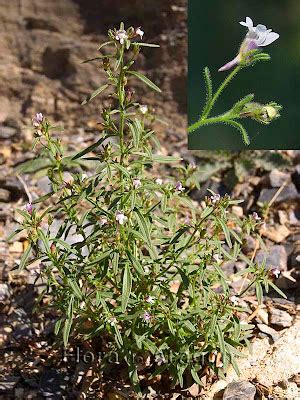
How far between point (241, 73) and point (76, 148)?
71.8 inches

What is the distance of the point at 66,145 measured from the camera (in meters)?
5.55

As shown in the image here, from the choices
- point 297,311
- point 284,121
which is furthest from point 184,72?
point 297,311

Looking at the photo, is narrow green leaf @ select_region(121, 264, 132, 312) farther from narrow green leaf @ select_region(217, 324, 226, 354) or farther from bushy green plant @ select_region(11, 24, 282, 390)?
narrow green leaf @ select_region(217, 324, 226, 354)

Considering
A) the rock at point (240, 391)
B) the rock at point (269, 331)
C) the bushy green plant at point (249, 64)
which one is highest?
the bushy green plant at point (249, 64)

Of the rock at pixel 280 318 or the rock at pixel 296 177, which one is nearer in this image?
the rock at pixel 280 318

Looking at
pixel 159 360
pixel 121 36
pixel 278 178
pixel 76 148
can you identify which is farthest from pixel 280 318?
pixel 76 148

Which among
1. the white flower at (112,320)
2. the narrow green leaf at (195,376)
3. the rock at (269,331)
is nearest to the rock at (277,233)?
the rock at (269,331)

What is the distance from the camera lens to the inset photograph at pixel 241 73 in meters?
3.72

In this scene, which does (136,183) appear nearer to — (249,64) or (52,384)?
(249,64)

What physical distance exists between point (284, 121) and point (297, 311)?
1.05m

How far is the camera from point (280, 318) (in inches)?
140

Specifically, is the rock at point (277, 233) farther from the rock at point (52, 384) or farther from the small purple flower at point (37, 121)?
the small purple flower at point (37, 121)

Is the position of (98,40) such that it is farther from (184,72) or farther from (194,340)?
(194,340)

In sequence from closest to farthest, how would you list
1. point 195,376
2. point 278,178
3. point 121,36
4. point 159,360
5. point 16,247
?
1. point 121,36
2. point 195,376
3. point 159,360
4. point 16,247
5. point 278,178
